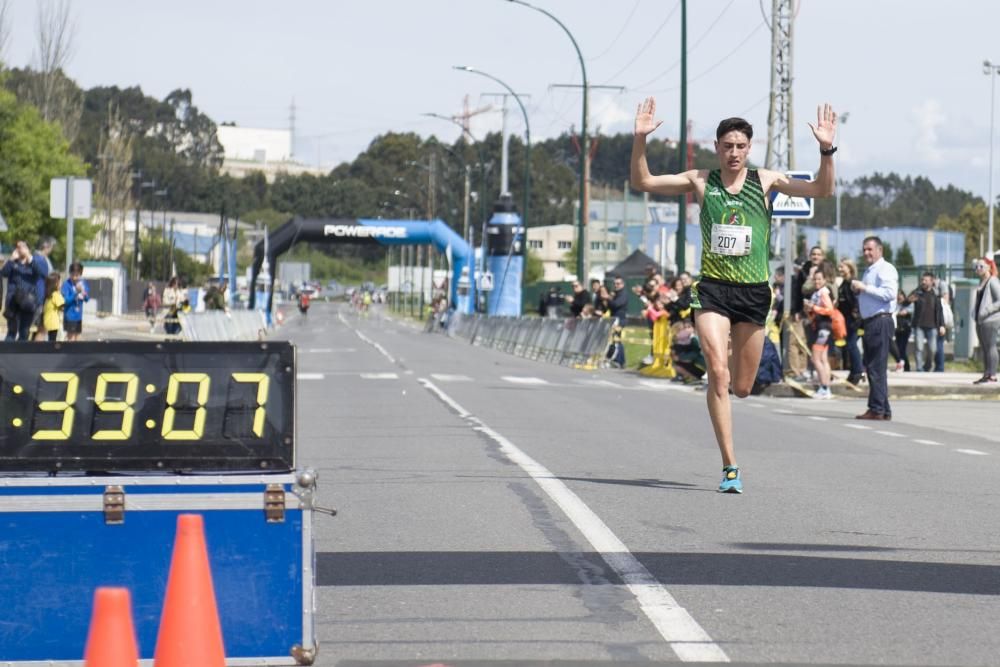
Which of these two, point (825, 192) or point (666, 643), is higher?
point (825, 192)

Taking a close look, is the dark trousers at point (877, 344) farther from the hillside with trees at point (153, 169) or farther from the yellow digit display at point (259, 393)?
the hillside with trees at point (153, 169)

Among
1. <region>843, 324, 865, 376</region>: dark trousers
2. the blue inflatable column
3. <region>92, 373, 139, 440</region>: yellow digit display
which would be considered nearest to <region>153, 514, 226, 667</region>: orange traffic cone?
<region>92, 373, 139, 440</region>: yellow digit display

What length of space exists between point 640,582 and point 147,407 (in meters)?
2.41

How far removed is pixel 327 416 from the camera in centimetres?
1797

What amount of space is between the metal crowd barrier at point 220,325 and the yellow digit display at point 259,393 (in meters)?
28.5

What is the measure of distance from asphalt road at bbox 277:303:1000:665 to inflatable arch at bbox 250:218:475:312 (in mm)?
54958

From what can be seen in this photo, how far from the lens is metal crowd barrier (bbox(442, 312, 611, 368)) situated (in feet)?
121

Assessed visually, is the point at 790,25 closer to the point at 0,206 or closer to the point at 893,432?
the point at 893,432

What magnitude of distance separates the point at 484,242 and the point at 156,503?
247 feet

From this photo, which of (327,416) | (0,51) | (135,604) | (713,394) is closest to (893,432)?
(327,416)

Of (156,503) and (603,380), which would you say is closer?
(156,503)

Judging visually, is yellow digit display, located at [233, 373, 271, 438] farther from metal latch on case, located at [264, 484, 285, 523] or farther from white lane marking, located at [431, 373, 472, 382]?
white lane marking, located at [431, 373, 472, 382]

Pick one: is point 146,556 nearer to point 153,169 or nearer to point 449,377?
point 449,377

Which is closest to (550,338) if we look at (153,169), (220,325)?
(220,325)
